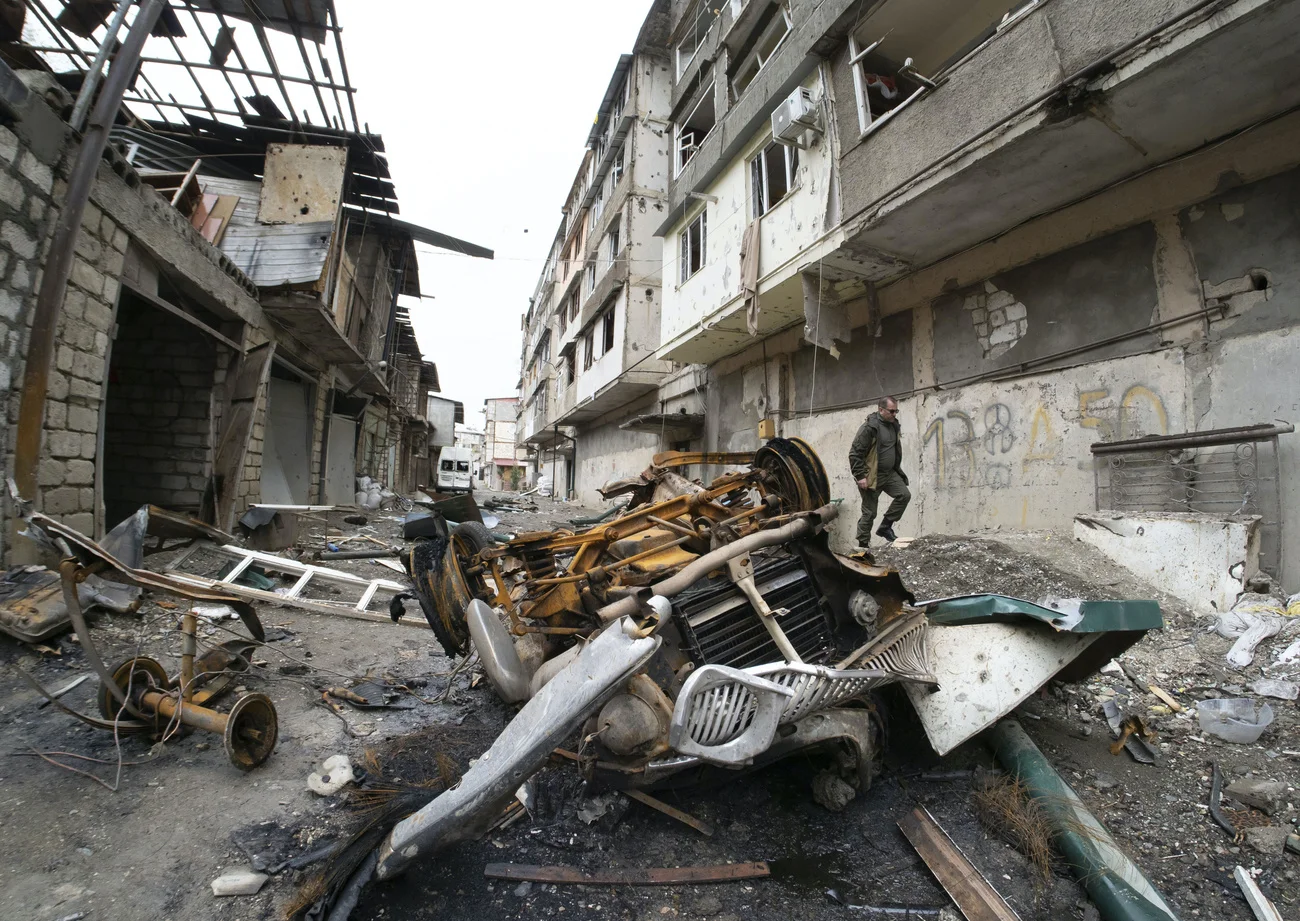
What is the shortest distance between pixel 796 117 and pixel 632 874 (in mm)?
7947

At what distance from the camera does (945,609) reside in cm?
247

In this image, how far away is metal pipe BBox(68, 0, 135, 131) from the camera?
3.79 metres

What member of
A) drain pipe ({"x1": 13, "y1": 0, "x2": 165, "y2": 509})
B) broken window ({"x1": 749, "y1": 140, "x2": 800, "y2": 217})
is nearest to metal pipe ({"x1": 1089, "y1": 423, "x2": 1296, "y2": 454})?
broken window ({"x1": 749, "y1": 140, "x2": 800, "y2": 217})

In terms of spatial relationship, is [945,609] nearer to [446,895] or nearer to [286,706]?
[446,895]

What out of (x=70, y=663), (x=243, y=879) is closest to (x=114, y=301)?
(x=70, y=663)

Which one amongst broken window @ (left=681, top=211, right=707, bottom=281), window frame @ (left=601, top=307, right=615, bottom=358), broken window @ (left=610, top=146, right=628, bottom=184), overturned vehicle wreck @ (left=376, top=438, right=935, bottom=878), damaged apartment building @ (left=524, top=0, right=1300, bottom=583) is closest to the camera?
overturned vehicle wreck @ (left=376, top=438, right=935, bottom=878)

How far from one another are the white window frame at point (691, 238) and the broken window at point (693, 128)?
1.59 meters

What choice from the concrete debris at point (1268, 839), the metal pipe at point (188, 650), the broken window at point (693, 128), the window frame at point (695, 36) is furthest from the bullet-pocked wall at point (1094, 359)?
the window frame at point (695, 36)

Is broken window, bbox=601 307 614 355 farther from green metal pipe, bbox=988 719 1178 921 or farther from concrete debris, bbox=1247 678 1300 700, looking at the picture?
green metal pipe, bbox=988 719 1178 921

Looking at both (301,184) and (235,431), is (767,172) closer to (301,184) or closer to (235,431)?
(301,184)

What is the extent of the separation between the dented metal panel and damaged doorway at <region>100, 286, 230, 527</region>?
2.21 m

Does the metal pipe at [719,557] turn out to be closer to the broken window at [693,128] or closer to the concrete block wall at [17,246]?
the concrete block wall at [17,246]

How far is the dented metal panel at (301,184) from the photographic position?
304 inches

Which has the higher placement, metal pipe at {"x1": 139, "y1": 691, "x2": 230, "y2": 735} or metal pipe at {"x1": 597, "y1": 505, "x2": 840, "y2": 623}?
metal pipe at {"x1": 597, "y1": 505, "x2": 840, "y2": 623}
